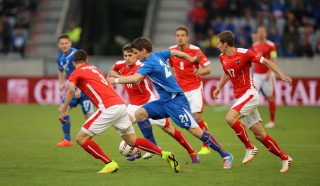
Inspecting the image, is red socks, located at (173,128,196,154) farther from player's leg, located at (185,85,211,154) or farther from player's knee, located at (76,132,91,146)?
player's leg, located at (185,85,211,154)

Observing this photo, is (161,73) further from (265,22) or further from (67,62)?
(265,22)

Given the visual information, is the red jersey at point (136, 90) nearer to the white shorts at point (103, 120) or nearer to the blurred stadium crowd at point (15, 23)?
the white shorts at point (103, 120)

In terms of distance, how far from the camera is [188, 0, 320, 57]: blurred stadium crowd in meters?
24.9

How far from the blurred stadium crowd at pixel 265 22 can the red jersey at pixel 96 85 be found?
1499 centimetres

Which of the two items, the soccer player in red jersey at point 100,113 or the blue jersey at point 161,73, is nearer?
the soccer player in red jersey at point 100,113

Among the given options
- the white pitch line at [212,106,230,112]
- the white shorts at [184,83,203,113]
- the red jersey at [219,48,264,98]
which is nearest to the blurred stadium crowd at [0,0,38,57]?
the white pitch line at [212,106,230,112]

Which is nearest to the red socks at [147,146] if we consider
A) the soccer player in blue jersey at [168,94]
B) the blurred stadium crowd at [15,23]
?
the soccer player in blue jersey at [168,94]

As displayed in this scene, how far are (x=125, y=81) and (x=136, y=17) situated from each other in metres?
21.5

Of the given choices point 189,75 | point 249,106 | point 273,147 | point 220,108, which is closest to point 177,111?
point 249,106

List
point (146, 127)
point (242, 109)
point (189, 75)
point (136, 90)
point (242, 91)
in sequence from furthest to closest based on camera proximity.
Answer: point (189, 75), point (136, 90), point (146, 127), point (242, 91), point (242, 109)

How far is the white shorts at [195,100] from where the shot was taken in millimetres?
13250

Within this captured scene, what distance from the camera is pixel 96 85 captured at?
10461mm

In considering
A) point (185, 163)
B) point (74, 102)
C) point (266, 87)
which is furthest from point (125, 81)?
point (266, 87)

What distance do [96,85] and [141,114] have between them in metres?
1.20
